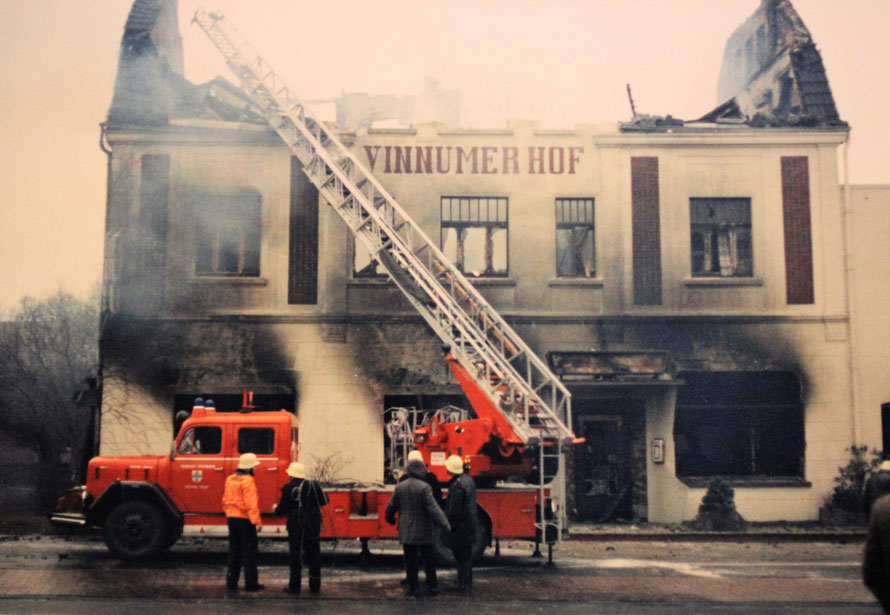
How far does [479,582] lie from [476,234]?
9.61m

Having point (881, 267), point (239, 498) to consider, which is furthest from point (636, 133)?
point (239, 498)

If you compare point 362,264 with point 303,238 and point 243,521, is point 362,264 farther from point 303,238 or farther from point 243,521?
point 243,521

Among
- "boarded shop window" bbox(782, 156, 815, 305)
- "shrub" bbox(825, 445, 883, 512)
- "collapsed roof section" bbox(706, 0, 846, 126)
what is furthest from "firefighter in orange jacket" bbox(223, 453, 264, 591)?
"collapsed roof section" bbox(706, 0, 846, 126)

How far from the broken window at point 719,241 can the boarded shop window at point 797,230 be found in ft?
2.76

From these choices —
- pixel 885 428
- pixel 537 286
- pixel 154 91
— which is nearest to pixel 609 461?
pixel 537 286

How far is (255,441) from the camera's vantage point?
13.1 metres

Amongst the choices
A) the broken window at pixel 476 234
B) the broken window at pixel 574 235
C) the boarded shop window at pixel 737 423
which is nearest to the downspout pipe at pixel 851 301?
the boarded shop window at pixel 737 423

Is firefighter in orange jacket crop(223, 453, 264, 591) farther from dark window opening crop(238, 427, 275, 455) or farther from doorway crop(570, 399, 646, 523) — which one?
doorway crop(570, 399, 646, 523)

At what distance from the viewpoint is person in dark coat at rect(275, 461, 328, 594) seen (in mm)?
10523

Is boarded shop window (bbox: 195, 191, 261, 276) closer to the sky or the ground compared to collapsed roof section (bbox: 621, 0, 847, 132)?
closer to the ground

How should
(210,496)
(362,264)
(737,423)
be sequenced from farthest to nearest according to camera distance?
(737,423) < (362,264) < (210,496)

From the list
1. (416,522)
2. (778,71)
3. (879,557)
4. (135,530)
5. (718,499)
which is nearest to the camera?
(879,557)

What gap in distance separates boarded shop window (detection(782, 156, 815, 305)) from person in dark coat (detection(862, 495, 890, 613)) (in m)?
15.0

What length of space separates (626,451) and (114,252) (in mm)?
11763
